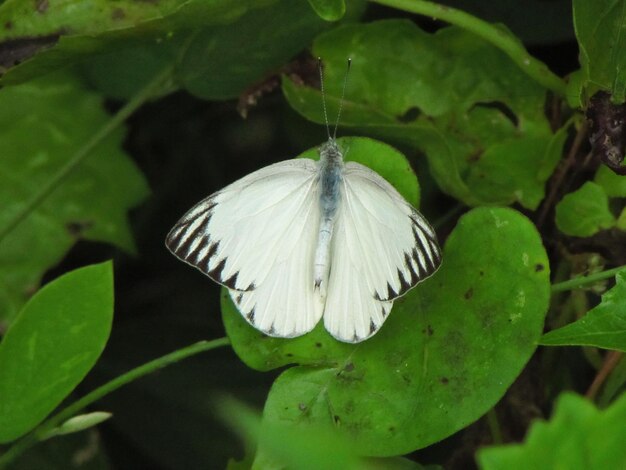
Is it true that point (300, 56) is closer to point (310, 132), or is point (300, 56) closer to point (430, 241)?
point (310, 132)

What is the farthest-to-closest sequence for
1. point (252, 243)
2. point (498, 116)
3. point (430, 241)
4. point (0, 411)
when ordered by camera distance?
point (498, 116), point (252, 243), point (430, 241), point (0, 411)

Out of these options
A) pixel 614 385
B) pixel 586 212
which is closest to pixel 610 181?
pixel 586 212

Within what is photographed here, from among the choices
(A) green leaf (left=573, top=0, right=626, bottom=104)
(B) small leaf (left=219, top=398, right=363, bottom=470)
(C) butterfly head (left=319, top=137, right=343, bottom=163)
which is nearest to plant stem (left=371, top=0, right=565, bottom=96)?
(A) green leaf (left=573, top=0, right=626, bottom=104)

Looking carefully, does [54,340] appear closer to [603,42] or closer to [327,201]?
[327,201]

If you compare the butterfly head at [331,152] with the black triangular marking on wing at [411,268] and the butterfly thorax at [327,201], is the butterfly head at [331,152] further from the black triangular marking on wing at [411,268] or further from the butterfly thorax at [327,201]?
the black triangular marking on wing at [411,268]

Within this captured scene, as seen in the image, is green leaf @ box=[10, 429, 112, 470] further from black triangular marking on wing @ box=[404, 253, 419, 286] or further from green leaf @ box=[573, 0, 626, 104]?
green leaf @ box=[573, 0, 626, 104]

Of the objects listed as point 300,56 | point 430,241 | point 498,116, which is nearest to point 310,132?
point 300,56
